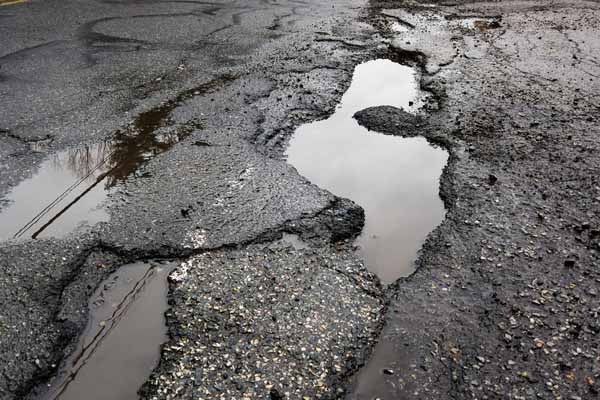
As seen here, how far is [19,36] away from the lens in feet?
23.3

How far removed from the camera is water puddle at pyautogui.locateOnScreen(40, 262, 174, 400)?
230 centimetres

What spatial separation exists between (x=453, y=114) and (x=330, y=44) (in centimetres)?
289

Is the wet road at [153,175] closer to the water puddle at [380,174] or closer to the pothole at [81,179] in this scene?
the pothole at [81,179]

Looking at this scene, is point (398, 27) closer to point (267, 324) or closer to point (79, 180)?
point (79, 180)

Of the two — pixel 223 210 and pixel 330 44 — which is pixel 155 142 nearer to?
pixel 223 210

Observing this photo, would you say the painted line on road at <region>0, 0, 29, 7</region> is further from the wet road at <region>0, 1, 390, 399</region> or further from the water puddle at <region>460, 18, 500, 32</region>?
the water puddle at <region>460, 18, 500, 32</region>

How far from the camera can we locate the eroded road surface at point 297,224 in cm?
235

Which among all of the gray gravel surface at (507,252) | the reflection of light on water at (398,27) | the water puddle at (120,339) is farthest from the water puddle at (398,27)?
the water puddle at (120,339)

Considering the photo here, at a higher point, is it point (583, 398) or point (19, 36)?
point (19, 36)

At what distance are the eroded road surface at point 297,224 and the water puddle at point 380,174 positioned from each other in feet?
0.07

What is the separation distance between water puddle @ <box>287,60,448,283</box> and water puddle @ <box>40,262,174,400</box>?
1412mm

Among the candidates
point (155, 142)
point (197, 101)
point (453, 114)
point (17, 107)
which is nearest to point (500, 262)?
point (453, 114)

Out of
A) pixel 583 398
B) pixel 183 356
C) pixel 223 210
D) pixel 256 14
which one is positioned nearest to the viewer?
pixel 583 398

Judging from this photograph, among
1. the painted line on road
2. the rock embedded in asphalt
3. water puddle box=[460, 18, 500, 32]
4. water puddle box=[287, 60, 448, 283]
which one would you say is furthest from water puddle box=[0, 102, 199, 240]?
the painted line on road
